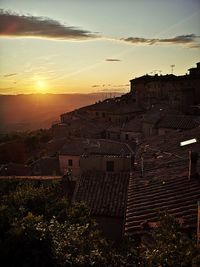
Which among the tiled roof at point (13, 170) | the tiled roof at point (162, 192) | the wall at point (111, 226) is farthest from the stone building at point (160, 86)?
the tiled roof at point (162, 192)

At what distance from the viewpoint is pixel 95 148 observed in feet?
51.2

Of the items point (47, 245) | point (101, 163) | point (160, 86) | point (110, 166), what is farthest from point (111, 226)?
point (160, 86)

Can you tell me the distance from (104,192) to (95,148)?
794cm

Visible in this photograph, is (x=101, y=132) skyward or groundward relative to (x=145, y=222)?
groundward

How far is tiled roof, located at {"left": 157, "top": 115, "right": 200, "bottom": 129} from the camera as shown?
14.7m

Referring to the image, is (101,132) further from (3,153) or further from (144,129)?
(3,153)

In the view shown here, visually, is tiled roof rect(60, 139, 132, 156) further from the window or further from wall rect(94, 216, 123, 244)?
wall rect(94, 216, 123, 244)

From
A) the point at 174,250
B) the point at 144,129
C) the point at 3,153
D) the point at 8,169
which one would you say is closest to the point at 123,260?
the point at 174,250

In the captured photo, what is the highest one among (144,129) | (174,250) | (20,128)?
(174,250)

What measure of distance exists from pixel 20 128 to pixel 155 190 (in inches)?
1495

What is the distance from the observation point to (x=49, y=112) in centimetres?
4916

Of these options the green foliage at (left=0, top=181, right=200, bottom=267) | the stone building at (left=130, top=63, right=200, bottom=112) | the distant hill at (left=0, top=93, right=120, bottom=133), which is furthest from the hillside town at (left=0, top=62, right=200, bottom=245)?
the distant hill at (left=0, top=93, right=120, bottom=133)

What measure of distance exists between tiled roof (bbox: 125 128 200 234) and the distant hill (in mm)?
31528

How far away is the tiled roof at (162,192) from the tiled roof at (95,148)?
9.63 metres
